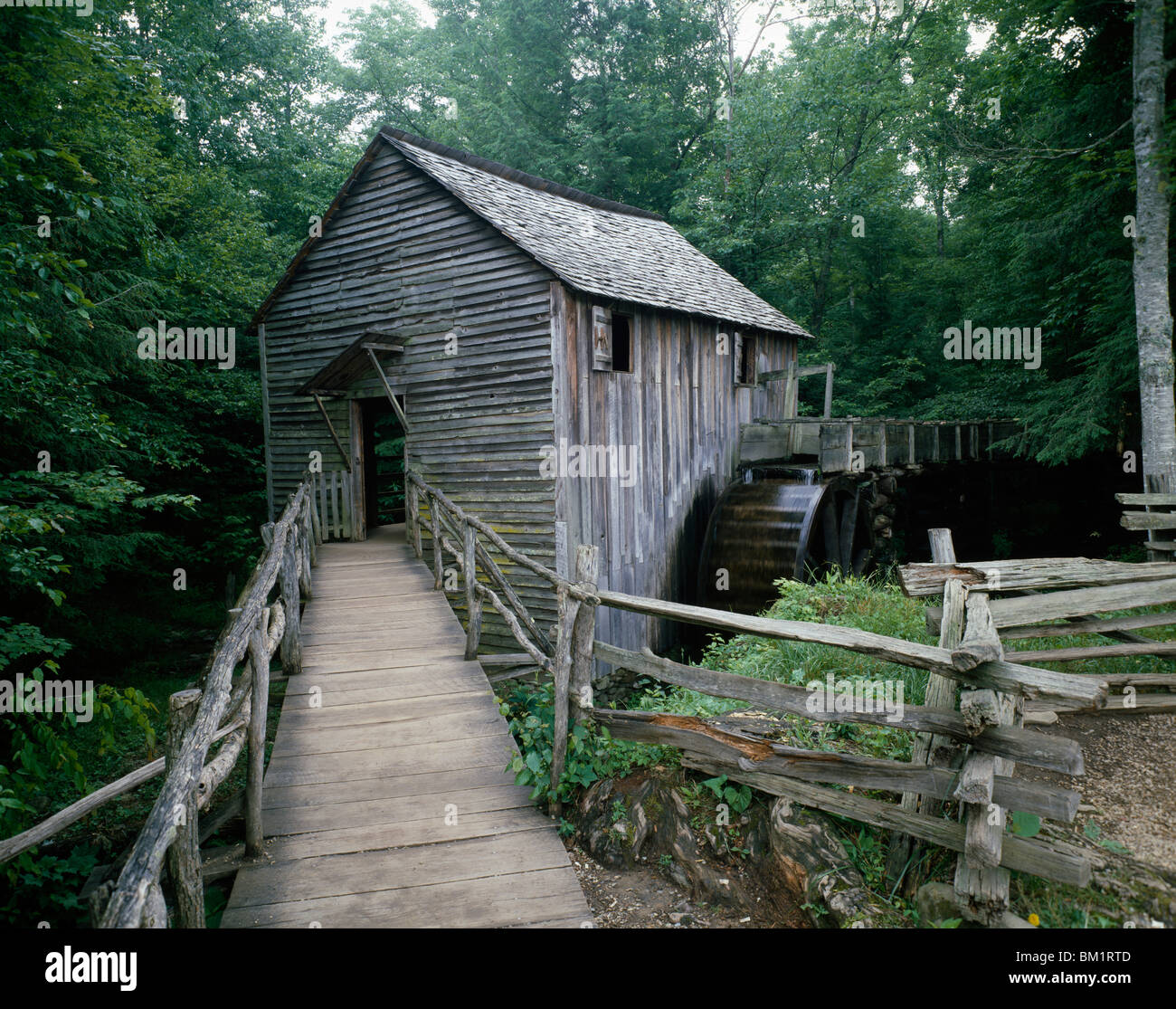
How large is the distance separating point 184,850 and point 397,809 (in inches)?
57.0

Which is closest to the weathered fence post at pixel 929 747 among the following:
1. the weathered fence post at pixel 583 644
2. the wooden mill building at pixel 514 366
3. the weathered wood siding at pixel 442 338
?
the weathered fence post at pixel 583 644

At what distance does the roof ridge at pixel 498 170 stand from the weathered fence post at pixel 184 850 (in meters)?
10.2

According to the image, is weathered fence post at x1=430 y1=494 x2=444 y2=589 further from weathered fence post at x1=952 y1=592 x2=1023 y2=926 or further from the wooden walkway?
weathered fence post at x1=952 y1=592 x2=1023 y2=926

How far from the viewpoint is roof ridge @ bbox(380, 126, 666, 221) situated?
11.1 metres

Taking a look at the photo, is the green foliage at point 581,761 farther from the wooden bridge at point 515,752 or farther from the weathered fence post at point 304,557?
the weathered fence post at point 304,557

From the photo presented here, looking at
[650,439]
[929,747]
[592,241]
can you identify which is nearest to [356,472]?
[650,439]

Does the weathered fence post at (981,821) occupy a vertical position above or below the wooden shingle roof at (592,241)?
below

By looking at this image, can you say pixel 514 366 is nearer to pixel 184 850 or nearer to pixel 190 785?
pixel 190 785

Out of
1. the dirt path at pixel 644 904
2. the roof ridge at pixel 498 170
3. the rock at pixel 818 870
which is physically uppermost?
the roof ridge at pixel 498 170

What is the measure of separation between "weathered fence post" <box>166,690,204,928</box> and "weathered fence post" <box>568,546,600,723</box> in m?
2.17

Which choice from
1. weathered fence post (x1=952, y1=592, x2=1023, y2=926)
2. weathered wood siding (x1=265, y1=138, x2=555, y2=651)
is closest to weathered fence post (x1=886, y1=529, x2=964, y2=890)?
weathered fence post (x1=952, y1=592, x2=1023, y2=926)

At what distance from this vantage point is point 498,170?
1315 centimetres

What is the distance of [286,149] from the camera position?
20.2 metres

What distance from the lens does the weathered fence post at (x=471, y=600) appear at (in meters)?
6.12
